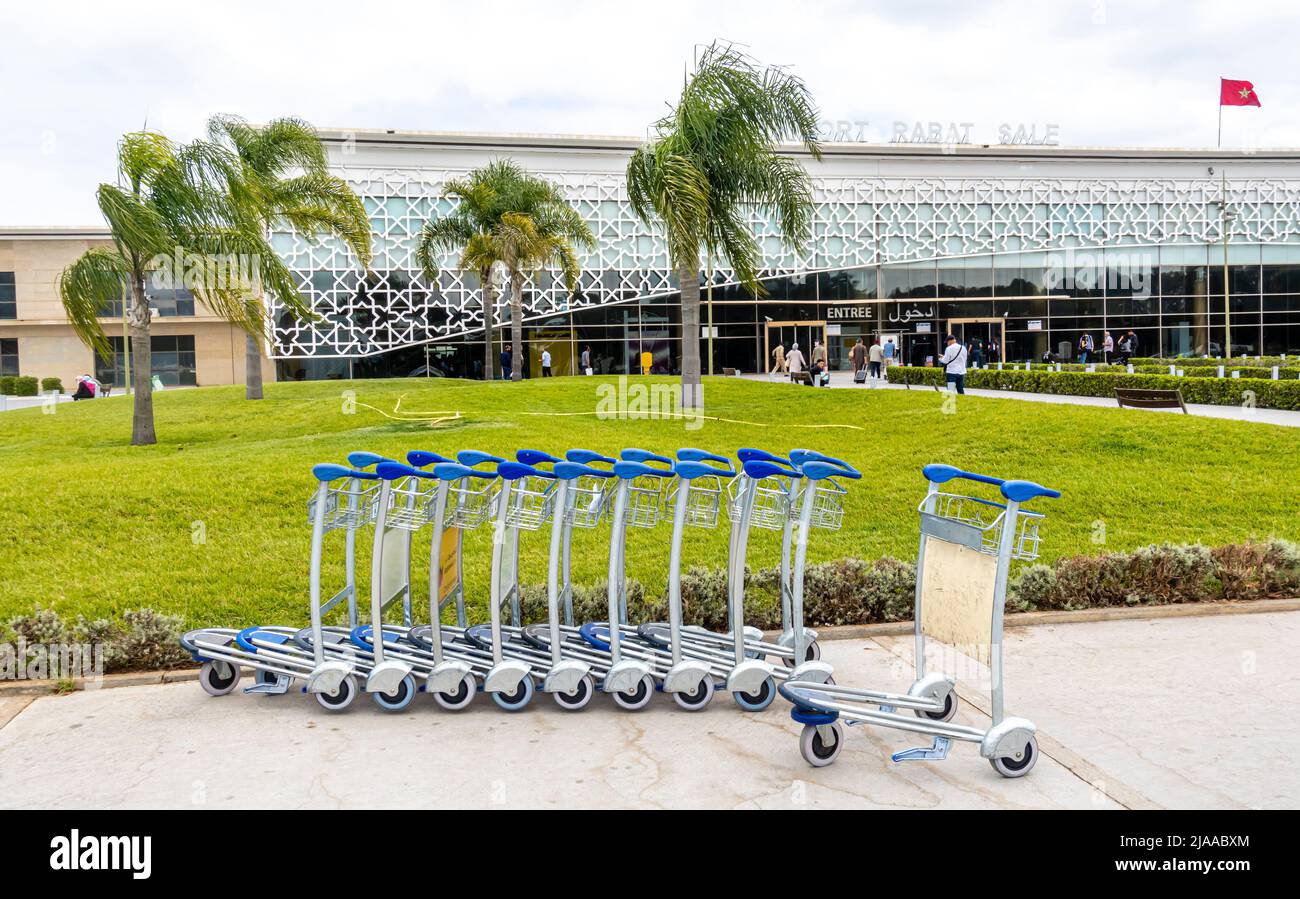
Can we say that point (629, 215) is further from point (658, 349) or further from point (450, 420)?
point (450, 420)

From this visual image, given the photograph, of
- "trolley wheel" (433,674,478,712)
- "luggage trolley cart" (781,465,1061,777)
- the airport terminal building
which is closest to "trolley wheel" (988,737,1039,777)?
"luggage trolley cart" (781,465,1061,777)

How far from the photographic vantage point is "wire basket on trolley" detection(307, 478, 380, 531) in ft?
17.6

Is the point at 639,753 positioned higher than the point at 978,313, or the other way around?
the point at 978,313

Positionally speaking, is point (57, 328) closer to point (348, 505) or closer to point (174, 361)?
point (174, 361)

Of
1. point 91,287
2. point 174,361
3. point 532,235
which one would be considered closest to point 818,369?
point 532,235

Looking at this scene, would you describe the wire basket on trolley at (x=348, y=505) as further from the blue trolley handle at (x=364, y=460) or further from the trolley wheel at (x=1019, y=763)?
the trolley wheel at (x=1019, y=763)

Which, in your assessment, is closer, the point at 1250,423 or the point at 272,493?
the point at 272,493

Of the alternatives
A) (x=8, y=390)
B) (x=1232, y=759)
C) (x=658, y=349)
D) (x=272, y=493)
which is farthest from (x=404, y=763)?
(x=8, y=390)

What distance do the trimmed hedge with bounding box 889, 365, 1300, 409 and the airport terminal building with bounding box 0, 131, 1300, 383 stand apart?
42.9ft

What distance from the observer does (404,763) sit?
4.60 metres

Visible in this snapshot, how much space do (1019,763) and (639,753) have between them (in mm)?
1581

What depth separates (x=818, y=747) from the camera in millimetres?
4559
